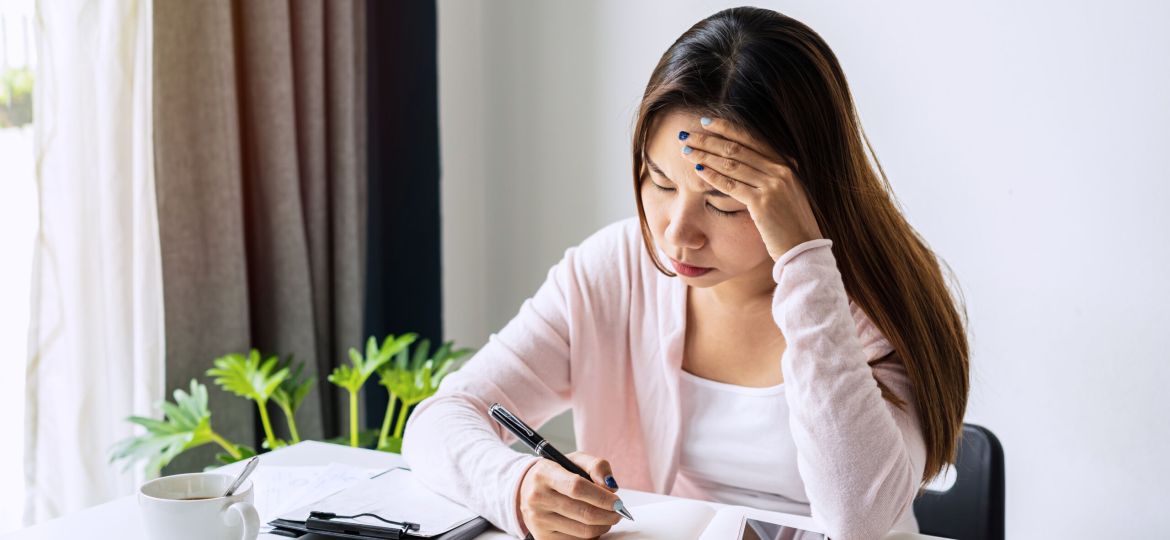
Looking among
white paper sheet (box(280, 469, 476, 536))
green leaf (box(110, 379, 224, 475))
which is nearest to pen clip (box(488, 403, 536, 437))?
white paper sheet (box(280, 469, 476, 536))

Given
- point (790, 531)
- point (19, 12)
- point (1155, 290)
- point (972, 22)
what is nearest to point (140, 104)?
point (19, 12)

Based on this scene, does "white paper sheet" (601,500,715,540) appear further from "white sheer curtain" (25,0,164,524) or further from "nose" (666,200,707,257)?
"white sheer curtain" (25,0,164,524)

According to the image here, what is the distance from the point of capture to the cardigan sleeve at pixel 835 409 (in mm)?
971

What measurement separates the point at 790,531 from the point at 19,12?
1.52m

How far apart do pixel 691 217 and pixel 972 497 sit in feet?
1.77

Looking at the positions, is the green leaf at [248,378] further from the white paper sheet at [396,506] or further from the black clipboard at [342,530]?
the black clipboard at [342,530]

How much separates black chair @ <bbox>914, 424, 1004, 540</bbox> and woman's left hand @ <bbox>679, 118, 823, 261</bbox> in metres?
0.41

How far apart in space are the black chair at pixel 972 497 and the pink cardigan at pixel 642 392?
0.11m

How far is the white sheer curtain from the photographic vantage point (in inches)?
64.8

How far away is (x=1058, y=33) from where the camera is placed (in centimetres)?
173

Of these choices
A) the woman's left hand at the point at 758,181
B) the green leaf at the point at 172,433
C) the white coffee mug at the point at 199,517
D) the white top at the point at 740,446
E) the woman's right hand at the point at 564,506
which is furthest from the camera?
the green leaf at the point at 172,433

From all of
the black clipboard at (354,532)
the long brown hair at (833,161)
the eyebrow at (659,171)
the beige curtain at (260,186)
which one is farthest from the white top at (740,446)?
the beige curtain at (260,186)

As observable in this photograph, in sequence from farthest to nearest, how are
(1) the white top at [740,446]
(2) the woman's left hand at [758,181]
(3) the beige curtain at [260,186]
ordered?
(3) the beige curtain at [260,186] < (1) the white top at [740,446] < (2) the woman's left hand at [758,181]

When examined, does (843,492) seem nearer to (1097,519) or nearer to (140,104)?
(1097,519)
